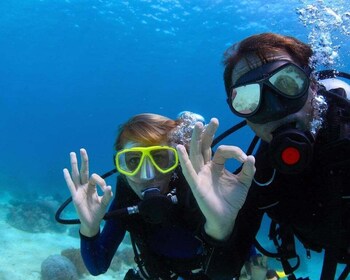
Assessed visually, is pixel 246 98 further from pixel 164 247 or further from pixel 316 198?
pixel 164 247

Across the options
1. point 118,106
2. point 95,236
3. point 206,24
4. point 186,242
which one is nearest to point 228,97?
point 186,242

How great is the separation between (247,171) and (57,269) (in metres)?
8.02

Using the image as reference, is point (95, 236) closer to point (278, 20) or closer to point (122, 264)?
point (122, 264)

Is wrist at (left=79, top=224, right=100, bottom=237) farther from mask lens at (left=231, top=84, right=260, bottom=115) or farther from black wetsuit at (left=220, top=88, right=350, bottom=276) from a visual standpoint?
mask lens at (left=231, top=84, right=260, bottom=115)

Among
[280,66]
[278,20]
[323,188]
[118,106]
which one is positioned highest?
[118,106]

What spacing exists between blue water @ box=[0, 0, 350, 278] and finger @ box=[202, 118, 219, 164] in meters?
1.03

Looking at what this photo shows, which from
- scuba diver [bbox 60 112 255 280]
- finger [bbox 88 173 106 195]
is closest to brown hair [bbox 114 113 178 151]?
scuba diver [bbox 60 112 255 280]

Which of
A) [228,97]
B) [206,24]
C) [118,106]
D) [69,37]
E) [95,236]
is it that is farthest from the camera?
[118,106]

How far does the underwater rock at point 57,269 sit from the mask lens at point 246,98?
7.84 m

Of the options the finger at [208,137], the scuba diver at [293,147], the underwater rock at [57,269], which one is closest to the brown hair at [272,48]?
the scuba diver at [293,147]

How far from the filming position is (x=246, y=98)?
2.77 m

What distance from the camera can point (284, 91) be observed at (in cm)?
257

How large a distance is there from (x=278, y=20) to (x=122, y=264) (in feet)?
67.5

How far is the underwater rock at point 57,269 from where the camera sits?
8.72m
